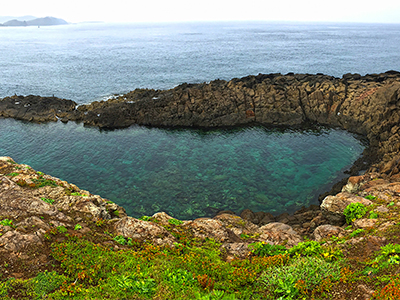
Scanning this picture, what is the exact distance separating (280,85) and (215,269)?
6236 centimetres

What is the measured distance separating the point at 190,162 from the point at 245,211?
16.1 m

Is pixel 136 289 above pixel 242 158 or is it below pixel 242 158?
above

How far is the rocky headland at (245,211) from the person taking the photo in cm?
1680

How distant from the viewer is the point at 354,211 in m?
23.0

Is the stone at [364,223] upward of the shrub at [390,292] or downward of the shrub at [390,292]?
downward

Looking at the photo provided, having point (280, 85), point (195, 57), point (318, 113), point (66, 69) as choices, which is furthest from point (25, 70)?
point (318, 113)

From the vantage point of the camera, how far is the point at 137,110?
66.0m

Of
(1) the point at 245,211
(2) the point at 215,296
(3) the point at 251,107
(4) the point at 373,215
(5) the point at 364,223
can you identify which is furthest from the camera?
(3) the point at 251,107

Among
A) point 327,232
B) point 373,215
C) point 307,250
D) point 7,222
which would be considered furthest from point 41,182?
point 373,215

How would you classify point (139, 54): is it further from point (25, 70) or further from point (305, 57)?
point (305, 57)

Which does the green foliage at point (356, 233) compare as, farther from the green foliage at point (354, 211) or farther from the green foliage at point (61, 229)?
the green foliage at point (61, 229)

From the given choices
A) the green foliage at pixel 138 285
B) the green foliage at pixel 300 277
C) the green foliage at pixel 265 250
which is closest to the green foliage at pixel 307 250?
the green foliage at pixel 265 250

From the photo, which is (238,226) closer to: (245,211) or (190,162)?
(245,211)

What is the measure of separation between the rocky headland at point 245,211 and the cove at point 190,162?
12.5 feet
